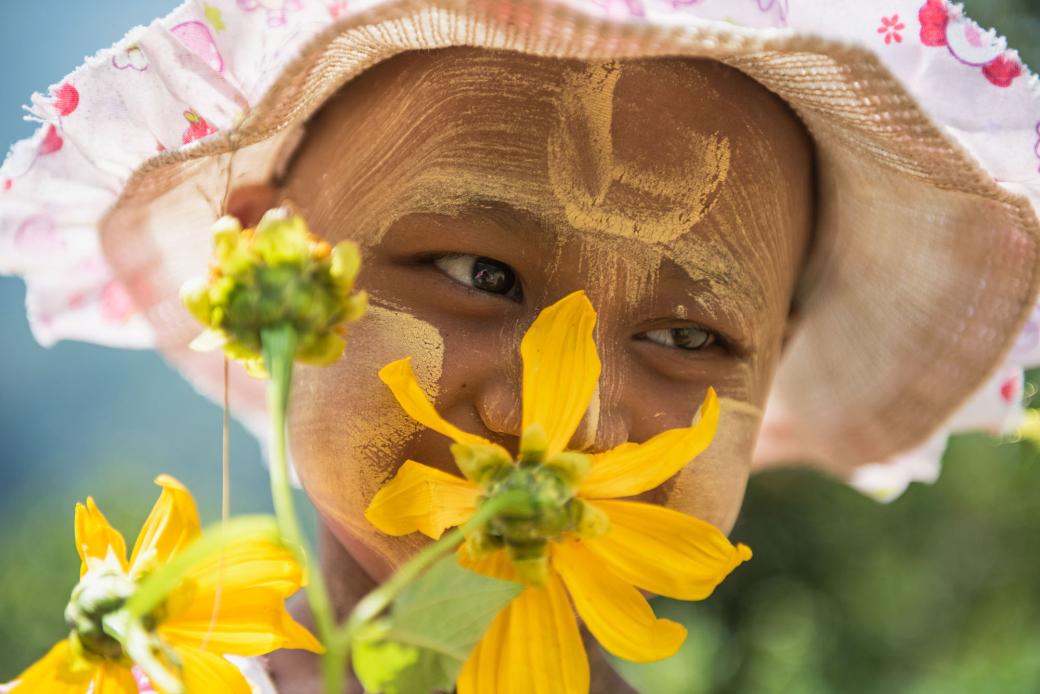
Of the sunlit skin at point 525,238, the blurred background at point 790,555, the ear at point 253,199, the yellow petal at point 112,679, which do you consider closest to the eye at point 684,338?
the sunlit skin at point 525,238

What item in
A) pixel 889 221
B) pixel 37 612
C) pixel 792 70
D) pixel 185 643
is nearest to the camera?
pixel 185 643

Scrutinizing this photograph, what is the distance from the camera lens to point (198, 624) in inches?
21.0

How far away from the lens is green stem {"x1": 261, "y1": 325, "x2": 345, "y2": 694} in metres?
0.35

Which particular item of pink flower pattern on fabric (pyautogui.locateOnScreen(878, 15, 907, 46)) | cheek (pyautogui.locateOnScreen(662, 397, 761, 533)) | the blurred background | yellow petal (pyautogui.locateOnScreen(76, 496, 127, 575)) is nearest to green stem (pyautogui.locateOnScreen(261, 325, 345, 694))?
yellow petal (pyautogui.locateOnScreen(76, 496, 127, 575))

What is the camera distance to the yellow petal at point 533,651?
53 cm

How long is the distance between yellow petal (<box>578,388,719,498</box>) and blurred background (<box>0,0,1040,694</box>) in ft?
6.18

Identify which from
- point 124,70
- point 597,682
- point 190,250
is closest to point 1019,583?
point 597,682

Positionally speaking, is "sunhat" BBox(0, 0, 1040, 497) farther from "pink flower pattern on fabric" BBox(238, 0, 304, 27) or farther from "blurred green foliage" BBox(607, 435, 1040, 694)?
"blurred green foliage" BBox(607, 435, 1040, 694)

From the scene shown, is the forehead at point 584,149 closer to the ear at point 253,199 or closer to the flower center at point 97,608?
the ear at point 253,199

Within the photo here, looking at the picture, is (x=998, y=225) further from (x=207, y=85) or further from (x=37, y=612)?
(x=37, y=612)

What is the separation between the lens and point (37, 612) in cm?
221

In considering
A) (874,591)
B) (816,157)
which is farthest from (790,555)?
(816,157)

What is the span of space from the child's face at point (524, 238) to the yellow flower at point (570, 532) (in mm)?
175

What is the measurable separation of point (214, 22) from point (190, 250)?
0.86 feet
